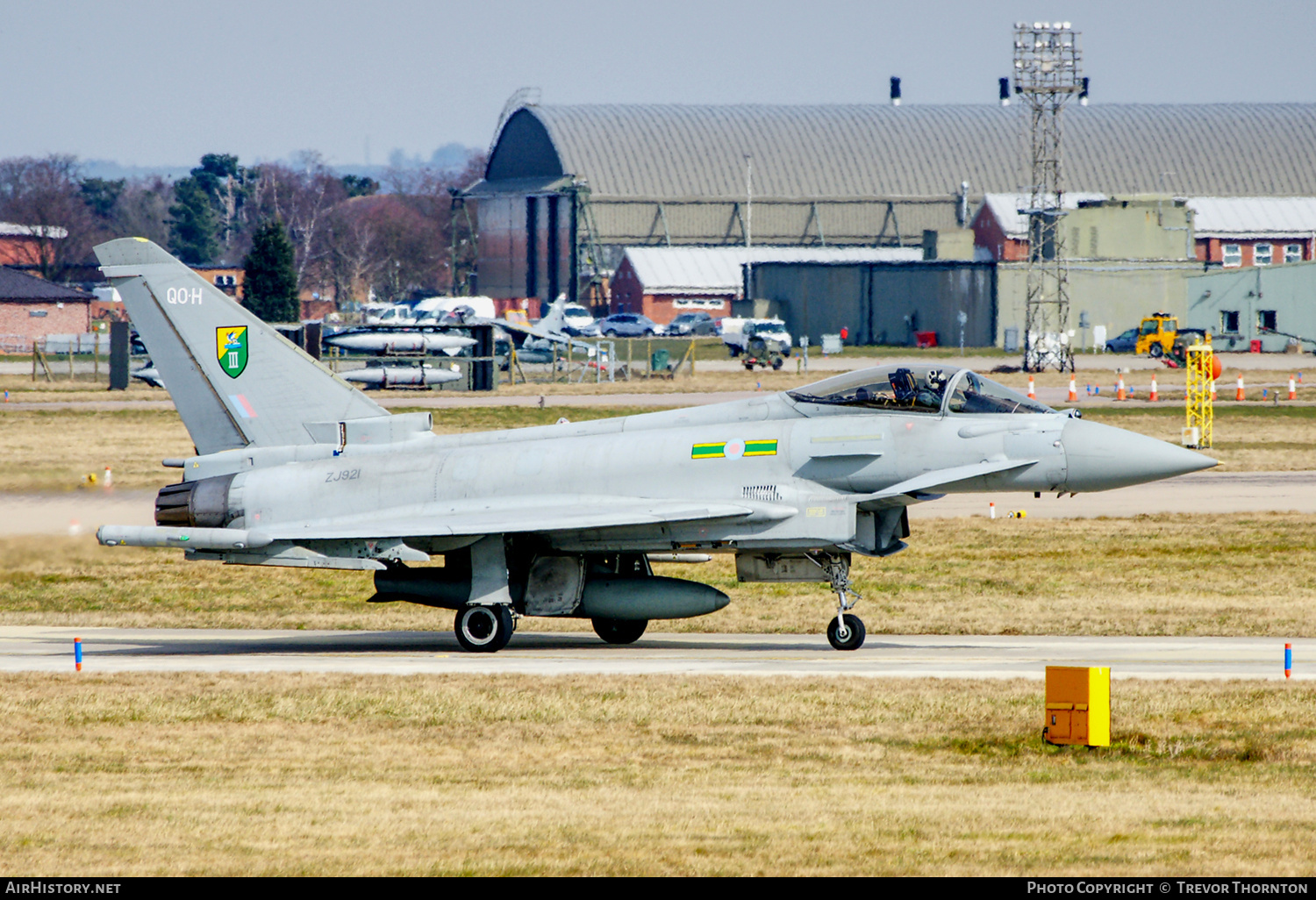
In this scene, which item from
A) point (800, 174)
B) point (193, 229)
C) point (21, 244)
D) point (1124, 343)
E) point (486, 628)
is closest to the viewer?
point (486, 628)

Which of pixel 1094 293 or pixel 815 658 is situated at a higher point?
pixel 1094 293

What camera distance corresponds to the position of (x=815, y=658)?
17.2 metres

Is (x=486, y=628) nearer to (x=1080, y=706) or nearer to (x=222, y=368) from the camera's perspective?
(x=222, y=368)

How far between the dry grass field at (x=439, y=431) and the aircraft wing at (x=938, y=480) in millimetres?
19878

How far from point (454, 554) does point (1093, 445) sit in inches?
294

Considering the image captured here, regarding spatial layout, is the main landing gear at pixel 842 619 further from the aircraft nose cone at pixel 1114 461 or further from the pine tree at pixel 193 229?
the pine tree at pixel 193 229

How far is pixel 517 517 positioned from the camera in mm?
17812

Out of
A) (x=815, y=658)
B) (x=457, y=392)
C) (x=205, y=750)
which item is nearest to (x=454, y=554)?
(x=815, y=658)

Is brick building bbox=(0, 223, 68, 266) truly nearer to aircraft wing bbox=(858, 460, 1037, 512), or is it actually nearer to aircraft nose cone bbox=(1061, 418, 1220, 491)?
aircraft wing bbox=(858, 460, 1037, 512)

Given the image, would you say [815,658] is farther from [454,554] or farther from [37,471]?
[37,471]

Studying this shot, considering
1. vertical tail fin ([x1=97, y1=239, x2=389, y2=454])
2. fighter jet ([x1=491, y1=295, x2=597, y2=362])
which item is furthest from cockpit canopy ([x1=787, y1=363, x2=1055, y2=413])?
fighter jet ([x1=491, y1=295, x2=597, y2=362])

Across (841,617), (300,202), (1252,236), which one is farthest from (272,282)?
(300,202)

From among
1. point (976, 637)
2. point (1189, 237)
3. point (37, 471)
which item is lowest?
point (976, 637)

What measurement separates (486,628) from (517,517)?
1.41m
